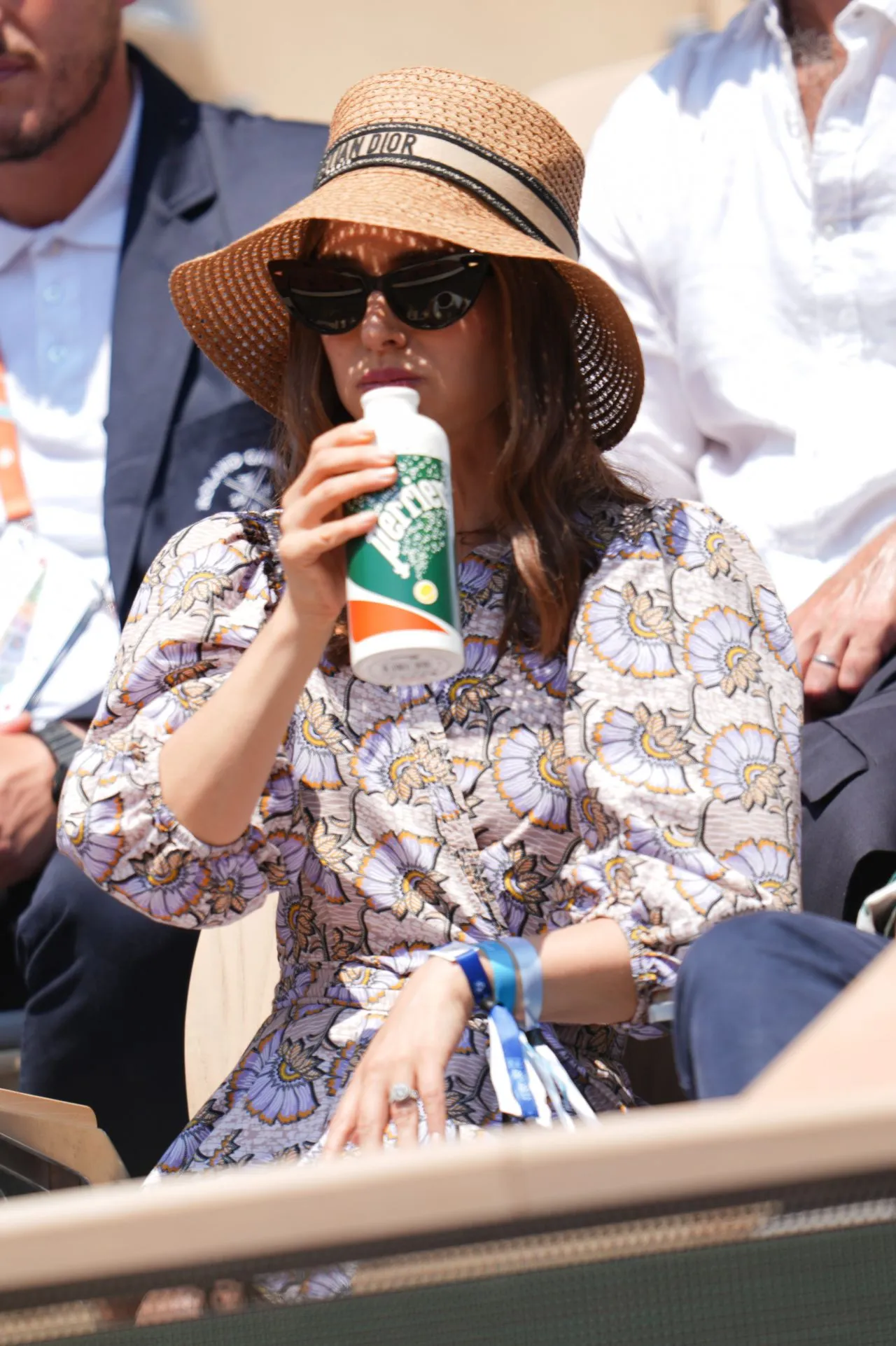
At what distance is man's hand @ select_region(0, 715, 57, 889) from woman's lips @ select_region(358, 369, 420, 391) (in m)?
1.03

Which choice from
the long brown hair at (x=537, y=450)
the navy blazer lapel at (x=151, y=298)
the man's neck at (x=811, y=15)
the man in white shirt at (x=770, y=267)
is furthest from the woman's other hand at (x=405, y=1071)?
the man's neck at (x=811, y=15)

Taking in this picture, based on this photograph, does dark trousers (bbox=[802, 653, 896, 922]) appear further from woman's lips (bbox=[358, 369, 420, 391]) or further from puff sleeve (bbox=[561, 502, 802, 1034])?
woman's lips (bbox=[358, 369, 420, 391])

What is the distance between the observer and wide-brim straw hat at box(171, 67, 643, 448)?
1.63 meters

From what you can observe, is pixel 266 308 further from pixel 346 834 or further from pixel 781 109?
pixel 781 109

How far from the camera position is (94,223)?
3.00 meters

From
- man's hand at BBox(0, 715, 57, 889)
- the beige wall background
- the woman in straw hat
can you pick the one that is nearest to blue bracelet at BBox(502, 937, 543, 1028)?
the woman in straw hat

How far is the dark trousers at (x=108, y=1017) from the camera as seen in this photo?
82.2 inches

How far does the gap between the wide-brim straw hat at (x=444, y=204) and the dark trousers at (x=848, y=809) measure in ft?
1.46

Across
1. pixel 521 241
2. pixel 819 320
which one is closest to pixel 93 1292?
pixel 521 241

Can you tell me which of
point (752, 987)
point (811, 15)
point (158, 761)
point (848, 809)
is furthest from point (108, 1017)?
point (811, 15)

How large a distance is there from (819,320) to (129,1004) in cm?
148

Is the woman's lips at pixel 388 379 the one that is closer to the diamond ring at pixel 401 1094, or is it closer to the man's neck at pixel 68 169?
the diamond ring at pixel 401 1094

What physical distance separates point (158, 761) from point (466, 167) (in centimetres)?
70

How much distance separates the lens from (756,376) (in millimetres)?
2523
